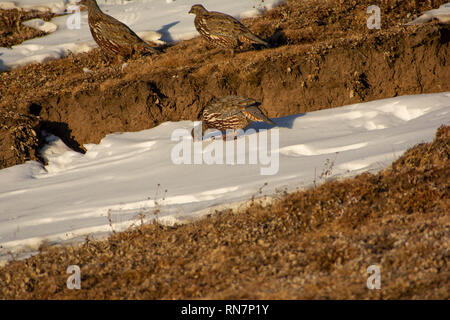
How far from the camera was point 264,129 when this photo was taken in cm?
1270

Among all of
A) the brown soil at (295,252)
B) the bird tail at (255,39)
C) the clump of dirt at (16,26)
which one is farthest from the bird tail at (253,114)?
the clump of dirt at (16,26)

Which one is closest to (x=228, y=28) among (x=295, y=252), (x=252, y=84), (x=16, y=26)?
(x=252, y=84)

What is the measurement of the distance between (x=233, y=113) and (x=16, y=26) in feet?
52.1

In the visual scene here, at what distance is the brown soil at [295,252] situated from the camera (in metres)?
5.94

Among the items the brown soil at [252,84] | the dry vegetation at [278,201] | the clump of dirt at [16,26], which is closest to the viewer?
the dry vegetation at [278,201]

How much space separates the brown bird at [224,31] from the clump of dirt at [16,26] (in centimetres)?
1005

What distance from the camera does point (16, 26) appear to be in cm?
2266

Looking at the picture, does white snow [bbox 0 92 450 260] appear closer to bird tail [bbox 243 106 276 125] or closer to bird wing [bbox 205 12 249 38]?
bird tail [bbox 243 106 276 125]

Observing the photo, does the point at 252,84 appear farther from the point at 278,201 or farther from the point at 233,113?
the point at 278,201

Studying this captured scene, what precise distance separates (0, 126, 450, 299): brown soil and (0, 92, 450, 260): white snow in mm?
726

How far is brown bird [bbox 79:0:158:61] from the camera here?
16344 millimetres

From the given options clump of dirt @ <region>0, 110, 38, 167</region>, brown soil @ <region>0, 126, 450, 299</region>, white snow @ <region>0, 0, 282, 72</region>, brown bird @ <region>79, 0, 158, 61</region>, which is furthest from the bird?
white snow @ <region>0, 0, 282, 72</region>

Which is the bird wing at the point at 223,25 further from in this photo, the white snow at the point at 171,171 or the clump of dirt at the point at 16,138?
the clump of dirt at the point at 16,138
